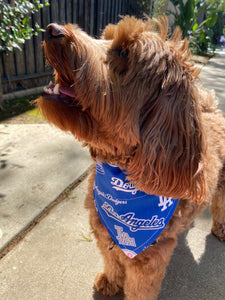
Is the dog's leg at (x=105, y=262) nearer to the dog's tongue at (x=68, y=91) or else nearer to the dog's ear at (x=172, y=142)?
the dog's ear at (x=172, y=142)

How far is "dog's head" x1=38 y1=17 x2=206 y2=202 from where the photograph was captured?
1.25 m

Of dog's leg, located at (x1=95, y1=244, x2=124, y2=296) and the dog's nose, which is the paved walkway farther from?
the dog's nose

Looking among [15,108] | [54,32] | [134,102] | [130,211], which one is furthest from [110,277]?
[15,108]

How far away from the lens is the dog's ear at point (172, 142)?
1328 millimetres

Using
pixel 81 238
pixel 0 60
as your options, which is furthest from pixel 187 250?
pixel 0 60

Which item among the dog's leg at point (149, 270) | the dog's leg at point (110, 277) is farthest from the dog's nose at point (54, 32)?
the dog's leg at point (110, 277)

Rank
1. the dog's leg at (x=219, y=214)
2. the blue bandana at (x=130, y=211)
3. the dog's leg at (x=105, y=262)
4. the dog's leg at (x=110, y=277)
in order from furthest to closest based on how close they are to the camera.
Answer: the dog's leg at (x=219, y=214) < the dog's leg at (x=110, y=277) < the dog's leg at (x=105, y=262) < the blue bandana at (x=130, y=211)

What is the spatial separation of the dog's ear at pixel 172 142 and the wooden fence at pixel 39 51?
4013mm

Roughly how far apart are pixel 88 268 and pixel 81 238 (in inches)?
12.2

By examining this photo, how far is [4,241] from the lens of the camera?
2203 mm

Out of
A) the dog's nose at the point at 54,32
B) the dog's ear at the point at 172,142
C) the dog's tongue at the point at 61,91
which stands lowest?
the dog's ear at the point at 172,142

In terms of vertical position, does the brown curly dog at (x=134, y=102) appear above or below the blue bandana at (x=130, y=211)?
above

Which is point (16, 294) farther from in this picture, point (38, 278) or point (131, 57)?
point (131, 57)

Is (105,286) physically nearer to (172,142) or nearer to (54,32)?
(172,142)
